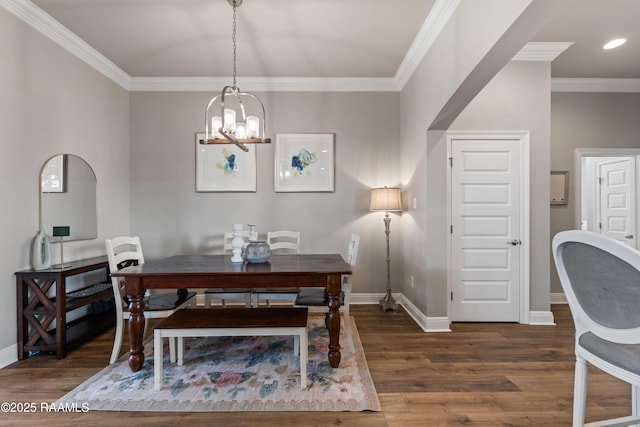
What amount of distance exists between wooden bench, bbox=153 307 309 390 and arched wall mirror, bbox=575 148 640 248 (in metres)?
3.73

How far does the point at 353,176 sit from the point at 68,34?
324 centimetres

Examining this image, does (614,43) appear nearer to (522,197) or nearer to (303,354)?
(522,197)

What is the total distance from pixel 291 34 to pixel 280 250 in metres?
2.36

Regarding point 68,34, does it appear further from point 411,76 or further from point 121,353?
point 411,76

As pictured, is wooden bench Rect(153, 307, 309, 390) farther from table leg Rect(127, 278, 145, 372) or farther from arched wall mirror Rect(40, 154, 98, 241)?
arched wall mirror Rect(40, 154, 98, 241)

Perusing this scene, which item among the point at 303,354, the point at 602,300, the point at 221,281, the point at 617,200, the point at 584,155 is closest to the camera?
the point at 602,300

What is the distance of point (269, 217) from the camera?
407cm

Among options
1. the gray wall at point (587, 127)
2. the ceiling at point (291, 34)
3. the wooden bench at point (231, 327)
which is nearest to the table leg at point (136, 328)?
the wooden bench at point (231, 327)

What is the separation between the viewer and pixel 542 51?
10.6ft

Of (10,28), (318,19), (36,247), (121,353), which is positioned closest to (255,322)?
(121,353)

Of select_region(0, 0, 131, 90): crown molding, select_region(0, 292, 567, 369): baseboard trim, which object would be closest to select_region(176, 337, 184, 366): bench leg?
select_region(0, 292, 567, 369): baseboard trim

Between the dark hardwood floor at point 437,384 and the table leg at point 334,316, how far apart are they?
30 centimetres

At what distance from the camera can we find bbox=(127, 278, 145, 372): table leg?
221 centimetres

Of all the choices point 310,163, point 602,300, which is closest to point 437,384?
point 602,300
